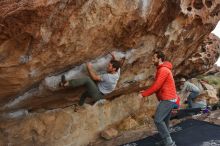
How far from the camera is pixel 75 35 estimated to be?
862cm

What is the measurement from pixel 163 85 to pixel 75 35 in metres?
2.48

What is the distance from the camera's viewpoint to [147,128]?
41.5 ft

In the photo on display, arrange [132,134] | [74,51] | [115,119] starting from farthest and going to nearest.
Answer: [115,119]
[132,134]
[74,51]

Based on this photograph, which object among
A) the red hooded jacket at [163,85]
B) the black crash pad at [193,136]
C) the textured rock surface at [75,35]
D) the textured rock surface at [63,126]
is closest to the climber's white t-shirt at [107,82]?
the textured rock surface at [75,35]

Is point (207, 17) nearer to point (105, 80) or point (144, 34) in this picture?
point (144, 34)

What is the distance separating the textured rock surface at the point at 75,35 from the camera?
24.8 feet

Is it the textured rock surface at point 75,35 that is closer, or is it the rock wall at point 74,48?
the textured rock surface at point 75,35

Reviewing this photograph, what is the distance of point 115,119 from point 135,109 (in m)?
1.23

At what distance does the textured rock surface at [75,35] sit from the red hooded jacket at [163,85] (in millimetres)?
1737

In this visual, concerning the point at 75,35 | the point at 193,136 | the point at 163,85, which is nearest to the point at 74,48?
the point at 75,35

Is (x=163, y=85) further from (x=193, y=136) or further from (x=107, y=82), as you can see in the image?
(x=193, y=136)

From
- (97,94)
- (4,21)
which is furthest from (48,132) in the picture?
(4,21)

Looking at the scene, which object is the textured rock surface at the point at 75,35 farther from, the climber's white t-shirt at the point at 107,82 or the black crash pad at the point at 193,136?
the black crash pad at the point at 193,136

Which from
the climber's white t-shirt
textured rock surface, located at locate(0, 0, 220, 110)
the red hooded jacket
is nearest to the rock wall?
textured rock surface, located at locate(0, 0, 220, 110)
